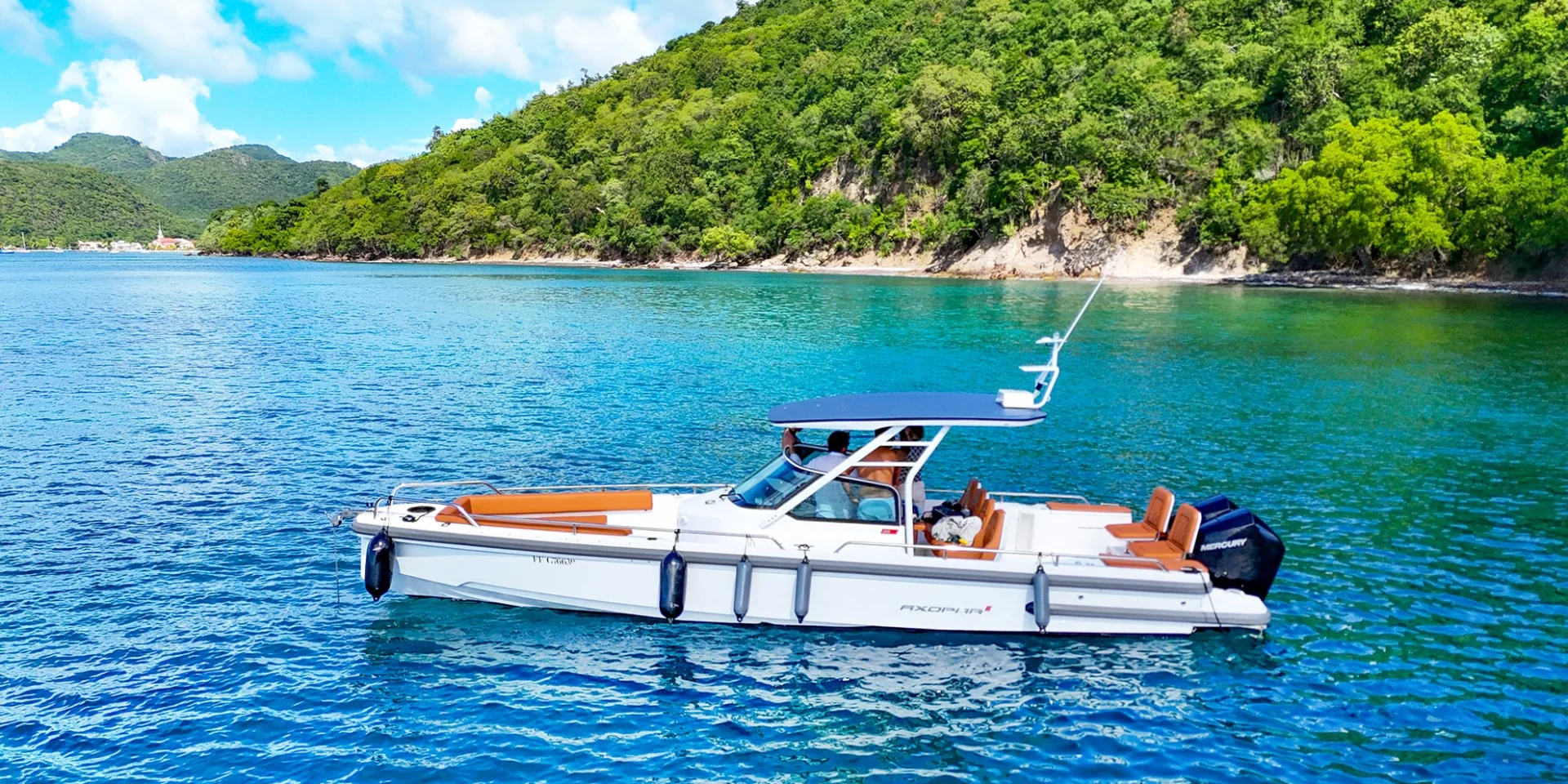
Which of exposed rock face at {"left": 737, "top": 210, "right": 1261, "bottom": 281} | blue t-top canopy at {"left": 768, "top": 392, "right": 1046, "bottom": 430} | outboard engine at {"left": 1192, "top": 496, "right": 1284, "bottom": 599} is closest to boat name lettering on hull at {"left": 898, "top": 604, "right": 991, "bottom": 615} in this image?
blue t-top canopy at {"left": 768, "top": 392, "right": 1046, "bottom": 430}

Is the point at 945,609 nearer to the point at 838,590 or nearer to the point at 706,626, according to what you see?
the point at 838,590

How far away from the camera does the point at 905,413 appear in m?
12.6

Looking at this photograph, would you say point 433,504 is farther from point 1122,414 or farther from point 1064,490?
point 1122,414

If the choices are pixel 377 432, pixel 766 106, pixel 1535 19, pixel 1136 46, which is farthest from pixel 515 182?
pixel 377 432

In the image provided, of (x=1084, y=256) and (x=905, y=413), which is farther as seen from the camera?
(x=1084, y=256)

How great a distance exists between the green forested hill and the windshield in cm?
7217

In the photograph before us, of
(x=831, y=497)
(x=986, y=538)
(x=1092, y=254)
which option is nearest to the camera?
(x=831, y=497)

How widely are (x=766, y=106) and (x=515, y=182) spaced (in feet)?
168

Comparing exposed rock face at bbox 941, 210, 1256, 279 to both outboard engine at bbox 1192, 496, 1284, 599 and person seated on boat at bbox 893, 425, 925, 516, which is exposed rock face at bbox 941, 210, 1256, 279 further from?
person seated on boat at bbox 893, 425, 925, 516

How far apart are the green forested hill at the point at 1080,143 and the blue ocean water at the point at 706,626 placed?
4666cm

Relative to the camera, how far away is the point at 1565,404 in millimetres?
28719

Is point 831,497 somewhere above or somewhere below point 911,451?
below

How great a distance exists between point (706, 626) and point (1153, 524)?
6330 mm

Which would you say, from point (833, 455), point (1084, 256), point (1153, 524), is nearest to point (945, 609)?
point (833, 455)
